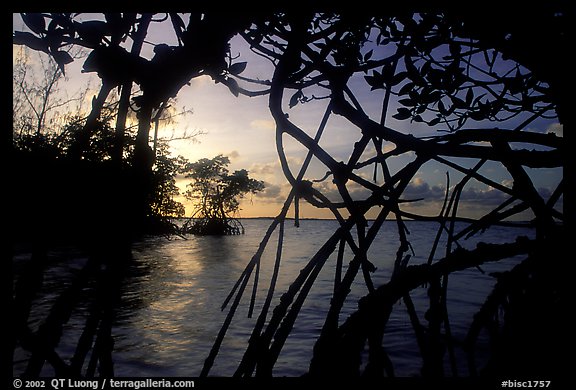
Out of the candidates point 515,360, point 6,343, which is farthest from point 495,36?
point 6,343

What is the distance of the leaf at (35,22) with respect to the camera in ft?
5.64

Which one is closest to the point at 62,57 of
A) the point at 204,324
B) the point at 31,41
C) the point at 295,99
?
the point at 31,41

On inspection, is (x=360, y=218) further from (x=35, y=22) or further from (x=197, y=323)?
(x=197, y=323)

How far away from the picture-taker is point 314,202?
4.32ft

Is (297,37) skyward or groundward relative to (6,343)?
skyward

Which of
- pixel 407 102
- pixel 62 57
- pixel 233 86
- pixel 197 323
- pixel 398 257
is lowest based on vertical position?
pixel 197 323

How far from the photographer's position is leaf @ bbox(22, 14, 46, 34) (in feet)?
5.64

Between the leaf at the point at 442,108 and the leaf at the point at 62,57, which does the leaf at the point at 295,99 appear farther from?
the leaf at the point at 62,57

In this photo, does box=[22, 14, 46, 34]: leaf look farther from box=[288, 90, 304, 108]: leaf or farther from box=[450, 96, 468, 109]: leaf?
box=[450, 96, 468, 109]: leaf

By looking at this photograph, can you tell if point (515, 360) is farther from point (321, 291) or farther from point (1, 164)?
point (321, 291)

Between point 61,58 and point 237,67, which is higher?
point 237,67

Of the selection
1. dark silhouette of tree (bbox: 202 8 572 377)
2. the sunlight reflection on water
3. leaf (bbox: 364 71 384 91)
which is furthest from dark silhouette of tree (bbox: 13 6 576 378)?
the sunlight reflection on water

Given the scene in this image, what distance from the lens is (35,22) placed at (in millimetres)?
1729

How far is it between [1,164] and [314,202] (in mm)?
918
